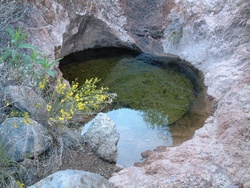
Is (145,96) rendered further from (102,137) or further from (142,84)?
(102,137)

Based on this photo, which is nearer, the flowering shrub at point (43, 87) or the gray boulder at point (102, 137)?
the flowering shrub at point (43, 87)

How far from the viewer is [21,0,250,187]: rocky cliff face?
362cm

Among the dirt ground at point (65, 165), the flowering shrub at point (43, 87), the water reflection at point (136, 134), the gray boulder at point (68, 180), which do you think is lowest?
the dirt ground at point (65, 165)

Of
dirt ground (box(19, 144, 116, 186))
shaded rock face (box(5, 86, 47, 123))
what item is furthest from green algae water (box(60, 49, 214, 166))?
shaded rock face (box(5, 86, 47, 123))

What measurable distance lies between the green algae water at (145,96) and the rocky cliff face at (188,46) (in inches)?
11.2

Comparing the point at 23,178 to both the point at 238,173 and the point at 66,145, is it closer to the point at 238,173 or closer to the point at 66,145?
the point at 66,145

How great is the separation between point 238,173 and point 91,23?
4765 millimetres

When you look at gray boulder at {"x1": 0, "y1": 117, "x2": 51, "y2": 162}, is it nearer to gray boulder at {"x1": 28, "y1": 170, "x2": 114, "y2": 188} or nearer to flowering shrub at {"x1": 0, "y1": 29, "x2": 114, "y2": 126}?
flowering shrub at {"x1": 0, "y1": 29, "x2": 114, "y2": 126}

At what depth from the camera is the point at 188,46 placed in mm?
7297

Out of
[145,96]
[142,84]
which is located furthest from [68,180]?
[142,84]

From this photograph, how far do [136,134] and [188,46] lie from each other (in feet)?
10.3

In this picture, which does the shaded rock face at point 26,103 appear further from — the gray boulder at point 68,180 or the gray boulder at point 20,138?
the gray boulder at point 68,180

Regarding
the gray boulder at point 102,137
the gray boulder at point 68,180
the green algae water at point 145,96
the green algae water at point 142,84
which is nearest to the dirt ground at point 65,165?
the gray boulder at point 102,137

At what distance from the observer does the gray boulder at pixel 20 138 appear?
329 cm
